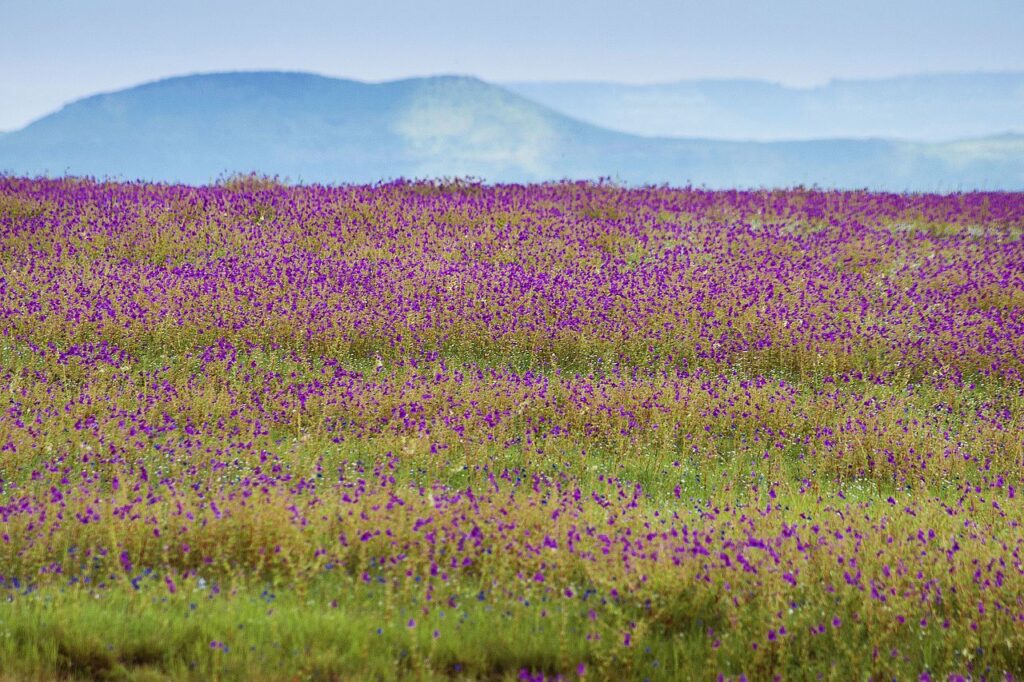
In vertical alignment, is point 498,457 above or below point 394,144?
below

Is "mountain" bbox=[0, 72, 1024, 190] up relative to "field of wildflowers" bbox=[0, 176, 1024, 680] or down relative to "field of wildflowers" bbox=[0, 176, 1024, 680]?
up

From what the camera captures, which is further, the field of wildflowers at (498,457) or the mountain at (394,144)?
the mountain at (394,144)

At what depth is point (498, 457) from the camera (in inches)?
196

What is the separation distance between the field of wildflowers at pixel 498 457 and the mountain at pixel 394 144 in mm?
153457

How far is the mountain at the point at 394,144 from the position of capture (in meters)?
164

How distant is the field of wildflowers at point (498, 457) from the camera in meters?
3.06

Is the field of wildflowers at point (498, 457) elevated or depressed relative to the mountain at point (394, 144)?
depressed

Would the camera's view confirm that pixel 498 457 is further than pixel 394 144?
No

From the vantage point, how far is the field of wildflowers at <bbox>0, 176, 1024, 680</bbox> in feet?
10.0

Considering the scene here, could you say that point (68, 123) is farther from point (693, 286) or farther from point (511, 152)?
point (693, 286)

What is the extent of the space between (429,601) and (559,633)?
560mm

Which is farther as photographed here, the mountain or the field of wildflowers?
the mountain

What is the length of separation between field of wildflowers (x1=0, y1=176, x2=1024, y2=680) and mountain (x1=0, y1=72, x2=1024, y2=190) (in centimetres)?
15346

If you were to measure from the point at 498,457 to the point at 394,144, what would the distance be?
180 metres
